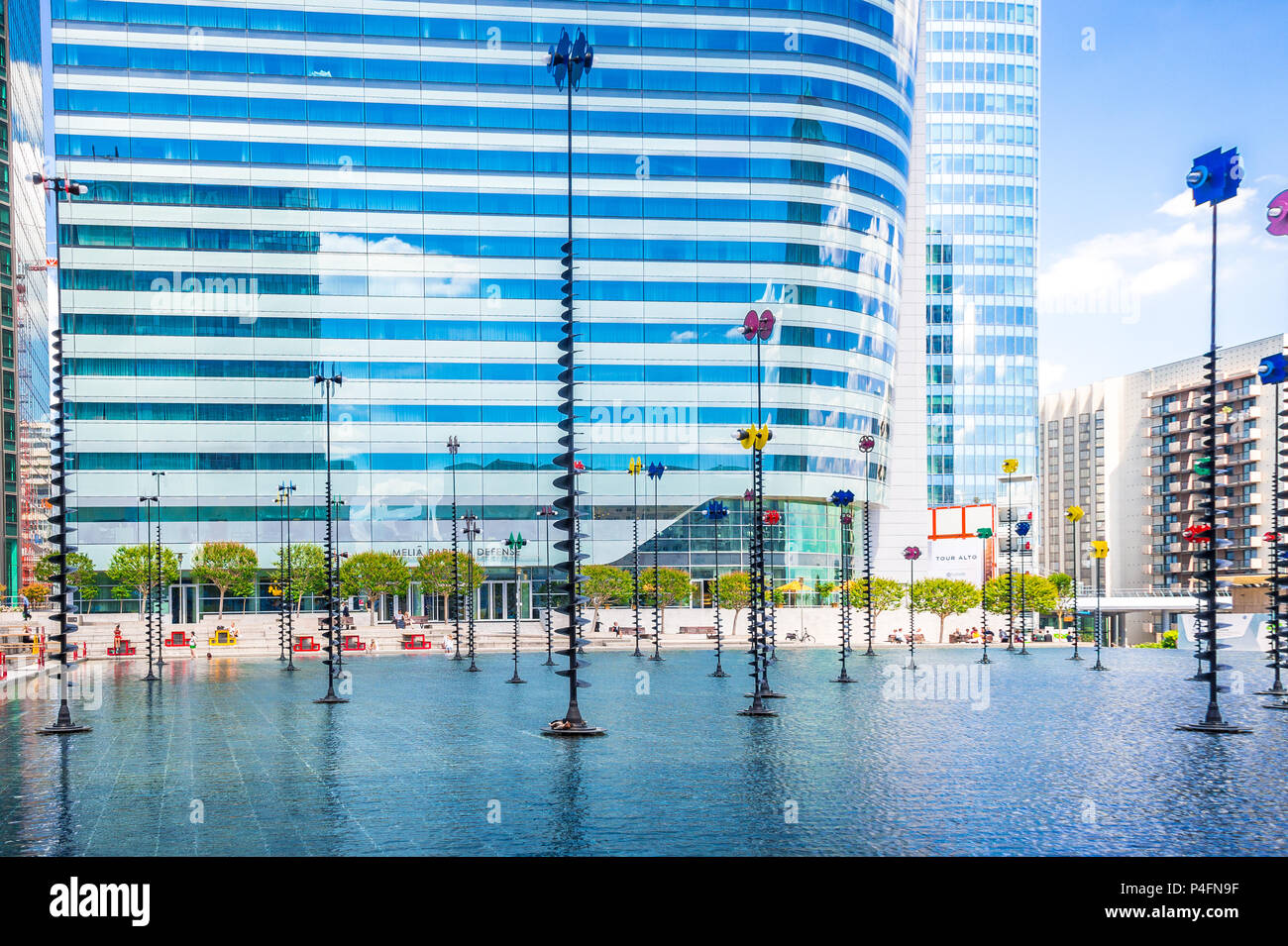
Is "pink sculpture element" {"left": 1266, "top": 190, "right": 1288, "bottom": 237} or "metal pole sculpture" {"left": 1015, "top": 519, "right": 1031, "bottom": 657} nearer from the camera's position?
"pink sculpture element" {"left": 1266, "top": 190, "right": 1288, "bottom": 237}

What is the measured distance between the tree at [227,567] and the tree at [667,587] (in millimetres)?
34724

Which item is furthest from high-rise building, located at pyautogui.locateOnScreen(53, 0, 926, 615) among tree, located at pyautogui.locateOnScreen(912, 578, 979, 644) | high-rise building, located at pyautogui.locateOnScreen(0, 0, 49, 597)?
high-rise building, located at pyautogui.locateOnScreen(0, 0, 49, 597)

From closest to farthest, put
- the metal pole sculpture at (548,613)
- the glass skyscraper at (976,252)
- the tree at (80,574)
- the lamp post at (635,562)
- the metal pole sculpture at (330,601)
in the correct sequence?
the metal pole sculpture at (330,601), the metal pole sculpture at (548,613), the lamp post at (635,562), the tree at (80,574), the glass skyscraper at (976,252)

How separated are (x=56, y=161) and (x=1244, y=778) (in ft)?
349

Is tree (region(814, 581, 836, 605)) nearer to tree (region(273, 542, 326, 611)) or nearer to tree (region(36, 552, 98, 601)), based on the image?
tree (region(273, 542, 326, 611))

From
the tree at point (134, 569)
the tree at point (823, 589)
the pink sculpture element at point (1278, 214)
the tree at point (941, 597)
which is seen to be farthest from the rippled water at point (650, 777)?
the tree at point (823, 589)

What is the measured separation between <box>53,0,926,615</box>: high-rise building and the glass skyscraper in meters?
58.1

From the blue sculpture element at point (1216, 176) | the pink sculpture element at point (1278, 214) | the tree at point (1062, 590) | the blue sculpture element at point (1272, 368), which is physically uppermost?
the blue sculpture element at point (1216, 176)

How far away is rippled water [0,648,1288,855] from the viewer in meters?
16.3

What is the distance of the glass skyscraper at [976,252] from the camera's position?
6417 inches

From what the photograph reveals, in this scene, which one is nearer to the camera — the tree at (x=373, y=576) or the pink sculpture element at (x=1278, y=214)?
the pink sculpture element at (x=1278, y=214)

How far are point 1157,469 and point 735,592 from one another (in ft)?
334

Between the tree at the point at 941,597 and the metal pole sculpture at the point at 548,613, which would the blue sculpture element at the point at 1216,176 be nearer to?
the metal pole sculpture at the point at 548,613
